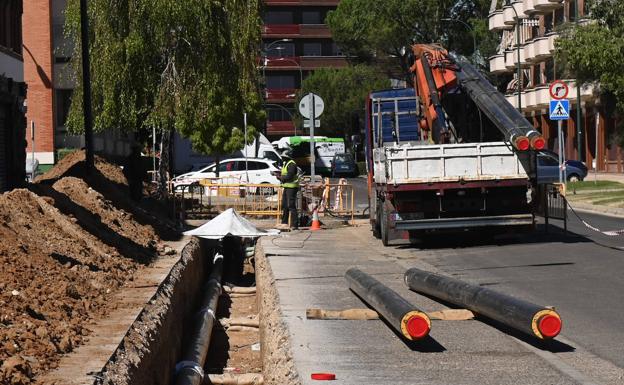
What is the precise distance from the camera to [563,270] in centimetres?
1535

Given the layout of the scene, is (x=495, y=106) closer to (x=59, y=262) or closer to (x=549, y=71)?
(x=59, y=262)

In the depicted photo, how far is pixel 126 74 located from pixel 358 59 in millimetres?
61116

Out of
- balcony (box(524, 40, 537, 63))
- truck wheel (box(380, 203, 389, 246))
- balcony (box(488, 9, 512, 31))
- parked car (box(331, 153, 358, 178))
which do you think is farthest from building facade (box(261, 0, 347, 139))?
truck wheel (box(380, 203, 389, 246))

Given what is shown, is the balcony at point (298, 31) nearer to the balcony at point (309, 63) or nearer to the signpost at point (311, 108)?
the balcony at point (309, 63)

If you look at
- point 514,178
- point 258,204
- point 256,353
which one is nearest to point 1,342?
point 256,353

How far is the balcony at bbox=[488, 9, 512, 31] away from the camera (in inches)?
2788

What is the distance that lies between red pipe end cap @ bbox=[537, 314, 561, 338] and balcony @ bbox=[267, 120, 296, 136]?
337 feet

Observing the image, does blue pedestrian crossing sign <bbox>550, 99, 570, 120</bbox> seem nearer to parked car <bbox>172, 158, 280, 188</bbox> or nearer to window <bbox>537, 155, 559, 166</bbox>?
window <bbox>537, 155, 559, 166</bbox>

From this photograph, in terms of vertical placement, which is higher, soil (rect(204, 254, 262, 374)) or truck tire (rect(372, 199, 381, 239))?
truck tire (rect(372, 199, 381, 239))

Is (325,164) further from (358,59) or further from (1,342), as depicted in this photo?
(1,342)

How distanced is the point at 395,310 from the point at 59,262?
4.62m

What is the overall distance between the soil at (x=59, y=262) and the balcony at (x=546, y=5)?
41790mm

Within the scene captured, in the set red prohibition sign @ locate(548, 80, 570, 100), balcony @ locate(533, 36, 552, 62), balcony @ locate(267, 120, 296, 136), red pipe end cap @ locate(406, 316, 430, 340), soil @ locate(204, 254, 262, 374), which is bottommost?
soil @ locate(204, 254, 262, 374)

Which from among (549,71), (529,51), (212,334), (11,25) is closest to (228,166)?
(11,25)
